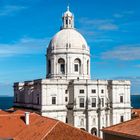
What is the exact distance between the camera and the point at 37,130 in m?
48.8

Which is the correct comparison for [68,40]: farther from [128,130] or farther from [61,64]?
[128,130]

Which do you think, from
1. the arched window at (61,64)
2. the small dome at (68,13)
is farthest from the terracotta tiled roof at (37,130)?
the small dome at (68,13)

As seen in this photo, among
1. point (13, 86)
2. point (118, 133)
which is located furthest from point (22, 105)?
point (118, 133)

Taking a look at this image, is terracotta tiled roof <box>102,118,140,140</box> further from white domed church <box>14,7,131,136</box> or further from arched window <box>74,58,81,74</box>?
arched window <box>74,58,81,74</box>

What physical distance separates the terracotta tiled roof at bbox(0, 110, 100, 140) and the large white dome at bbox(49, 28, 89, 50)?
2985 cm

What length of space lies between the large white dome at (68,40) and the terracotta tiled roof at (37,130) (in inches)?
1175

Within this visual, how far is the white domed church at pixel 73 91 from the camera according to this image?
76.8 metres

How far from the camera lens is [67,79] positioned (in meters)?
80.4

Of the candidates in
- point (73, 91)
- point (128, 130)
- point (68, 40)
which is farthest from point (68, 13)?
point (128, 130)

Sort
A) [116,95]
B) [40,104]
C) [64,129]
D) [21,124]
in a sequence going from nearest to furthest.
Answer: [64,129], [21,124], [40,104], [116,95]

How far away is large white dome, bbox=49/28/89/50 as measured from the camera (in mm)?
85125

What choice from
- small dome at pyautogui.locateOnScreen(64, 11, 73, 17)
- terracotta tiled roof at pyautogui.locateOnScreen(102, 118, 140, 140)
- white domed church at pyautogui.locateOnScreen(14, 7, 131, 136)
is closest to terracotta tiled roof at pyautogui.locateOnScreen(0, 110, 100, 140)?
terracotta tiled roof at pyautogui.locateOnScreen(102, 118, 140, 140)

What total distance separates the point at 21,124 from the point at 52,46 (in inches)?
1363

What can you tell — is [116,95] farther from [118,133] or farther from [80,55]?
[118,133]
